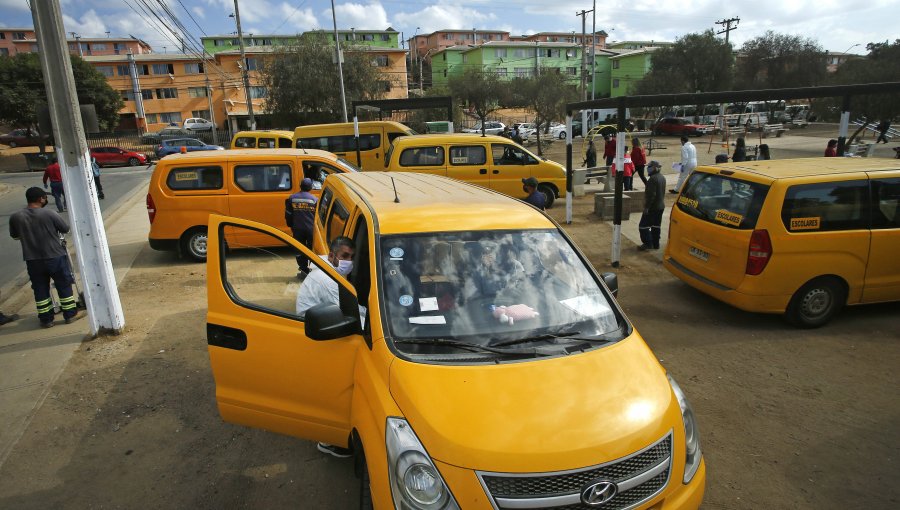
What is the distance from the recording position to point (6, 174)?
1231 inches

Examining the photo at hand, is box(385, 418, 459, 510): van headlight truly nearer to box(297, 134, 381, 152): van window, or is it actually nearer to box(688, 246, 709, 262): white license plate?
box(688, 246, 709, 262): white license plate

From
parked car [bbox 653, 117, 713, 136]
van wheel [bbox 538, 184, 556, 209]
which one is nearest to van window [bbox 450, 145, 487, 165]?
van wheel [bbox 538, 184, 556, 209]

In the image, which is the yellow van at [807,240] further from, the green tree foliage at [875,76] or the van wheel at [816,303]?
the green tree foliage at [875,76]

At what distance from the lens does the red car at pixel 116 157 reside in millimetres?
33375

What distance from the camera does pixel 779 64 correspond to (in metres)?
50.1

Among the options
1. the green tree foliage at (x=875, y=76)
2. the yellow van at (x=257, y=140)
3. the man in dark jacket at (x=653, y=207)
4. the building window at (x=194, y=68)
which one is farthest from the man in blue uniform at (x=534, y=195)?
the building window at (x=194, y=68)

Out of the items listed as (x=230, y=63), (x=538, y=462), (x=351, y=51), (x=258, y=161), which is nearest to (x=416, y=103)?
(x=258, y=161)

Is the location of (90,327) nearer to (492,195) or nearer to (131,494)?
(131,494)

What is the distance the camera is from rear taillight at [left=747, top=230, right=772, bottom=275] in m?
5.79

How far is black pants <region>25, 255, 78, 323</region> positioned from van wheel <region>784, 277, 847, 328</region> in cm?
852

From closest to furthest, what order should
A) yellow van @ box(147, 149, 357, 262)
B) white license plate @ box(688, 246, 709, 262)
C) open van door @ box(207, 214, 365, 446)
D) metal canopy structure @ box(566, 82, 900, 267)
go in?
open van door @ box(207, 214, 365, 446), white license plate @ box(688, 246, 709, 262), metal canopy structure @ box(566, 82, 900, 267), yellow van @ box(147, 149, 357, 262)

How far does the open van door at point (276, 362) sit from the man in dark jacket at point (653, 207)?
24.2ft

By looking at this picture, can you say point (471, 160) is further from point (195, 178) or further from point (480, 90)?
point (480, 90)

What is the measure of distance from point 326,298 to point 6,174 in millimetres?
37465
